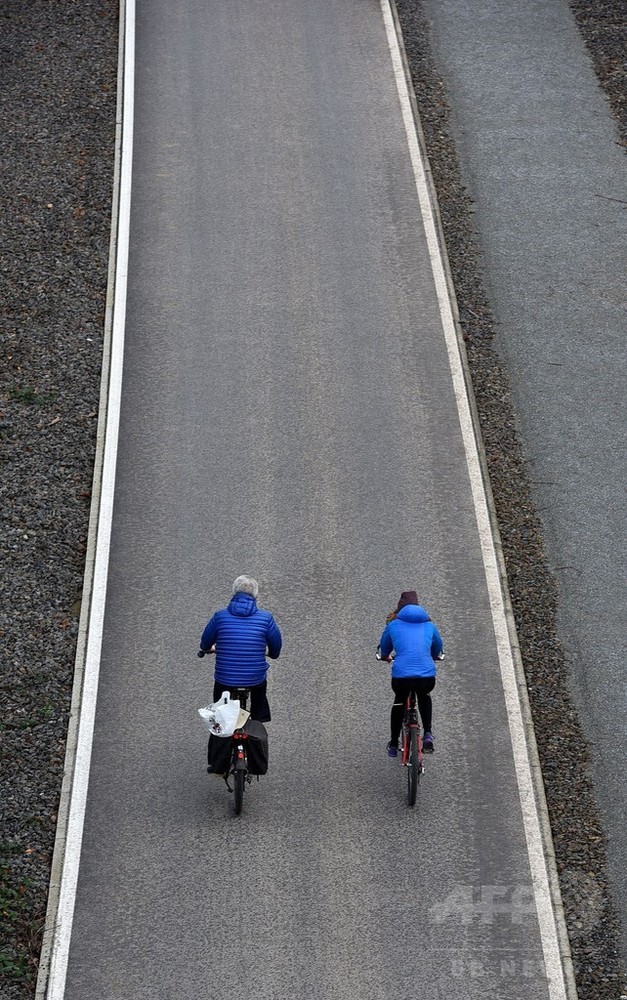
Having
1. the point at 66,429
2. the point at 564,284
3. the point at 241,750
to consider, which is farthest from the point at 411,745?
the point at 564,284

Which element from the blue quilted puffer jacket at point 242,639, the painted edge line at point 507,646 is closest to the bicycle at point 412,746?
the painted edge line at point 507,646

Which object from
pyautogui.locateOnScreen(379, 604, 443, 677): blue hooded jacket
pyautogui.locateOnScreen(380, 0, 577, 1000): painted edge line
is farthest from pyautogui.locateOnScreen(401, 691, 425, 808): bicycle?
pyautogui.locateOnScreen(380, 0, 577, 1000): painted edge line

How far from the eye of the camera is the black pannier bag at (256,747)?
10750mm

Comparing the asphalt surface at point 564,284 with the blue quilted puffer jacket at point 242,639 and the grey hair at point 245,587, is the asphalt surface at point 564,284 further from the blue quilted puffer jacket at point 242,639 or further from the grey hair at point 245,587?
the grey hair at point 245,587

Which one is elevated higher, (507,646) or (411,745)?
(507,646)

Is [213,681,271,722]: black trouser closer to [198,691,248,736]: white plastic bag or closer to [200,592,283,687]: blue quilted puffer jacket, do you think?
[200,592,283,687]: blue quilted puffer jacket

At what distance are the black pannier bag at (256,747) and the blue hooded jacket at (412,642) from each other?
1224 mm

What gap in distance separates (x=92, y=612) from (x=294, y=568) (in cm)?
219

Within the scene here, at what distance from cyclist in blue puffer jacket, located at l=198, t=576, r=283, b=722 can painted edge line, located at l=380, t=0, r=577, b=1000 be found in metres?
2.67

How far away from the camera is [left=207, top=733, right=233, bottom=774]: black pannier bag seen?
10.7 metres

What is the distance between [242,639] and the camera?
35.1 ft

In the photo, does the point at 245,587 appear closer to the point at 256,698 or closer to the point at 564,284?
the point at 256,698

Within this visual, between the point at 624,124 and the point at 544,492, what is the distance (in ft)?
33.0

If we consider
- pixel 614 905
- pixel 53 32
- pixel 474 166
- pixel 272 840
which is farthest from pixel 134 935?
pixel 53 32
